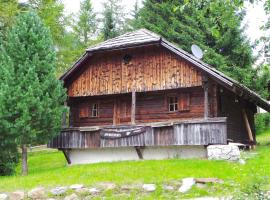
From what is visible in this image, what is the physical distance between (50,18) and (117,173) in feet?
59.2

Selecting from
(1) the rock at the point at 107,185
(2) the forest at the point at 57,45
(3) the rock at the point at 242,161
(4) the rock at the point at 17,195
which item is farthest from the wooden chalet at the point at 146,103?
(4) the rock at the point at 17,195

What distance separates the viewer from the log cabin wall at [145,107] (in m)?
20.6

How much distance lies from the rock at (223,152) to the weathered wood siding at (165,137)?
0.27 m

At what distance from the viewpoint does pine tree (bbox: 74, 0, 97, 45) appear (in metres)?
41.3

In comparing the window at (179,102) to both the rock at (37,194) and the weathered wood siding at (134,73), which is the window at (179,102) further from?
the rock at (37,194)

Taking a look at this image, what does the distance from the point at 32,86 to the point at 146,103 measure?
266 inches

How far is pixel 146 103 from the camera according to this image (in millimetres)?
22281

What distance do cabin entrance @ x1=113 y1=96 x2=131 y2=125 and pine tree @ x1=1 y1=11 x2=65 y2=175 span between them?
13.6ft

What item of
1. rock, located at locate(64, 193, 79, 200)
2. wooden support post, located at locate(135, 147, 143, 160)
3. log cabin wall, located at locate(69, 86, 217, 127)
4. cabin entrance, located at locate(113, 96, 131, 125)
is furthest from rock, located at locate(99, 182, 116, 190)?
cabin entrance, located at locate(113, 96, 131, 125)

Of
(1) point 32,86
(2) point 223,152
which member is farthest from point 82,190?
(2) point 223,152

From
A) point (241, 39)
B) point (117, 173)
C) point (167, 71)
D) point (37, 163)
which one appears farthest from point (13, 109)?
point (241, 39)

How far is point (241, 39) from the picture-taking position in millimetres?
33156

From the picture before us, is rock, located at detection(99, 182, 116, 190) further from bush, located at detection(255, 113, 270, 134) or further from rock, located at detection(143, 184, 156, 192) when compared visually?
bush, located at detection(255, 113, 270, 134)

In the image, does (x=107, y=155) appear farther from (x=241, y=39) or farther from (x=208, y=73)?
(x=241, y=39)
